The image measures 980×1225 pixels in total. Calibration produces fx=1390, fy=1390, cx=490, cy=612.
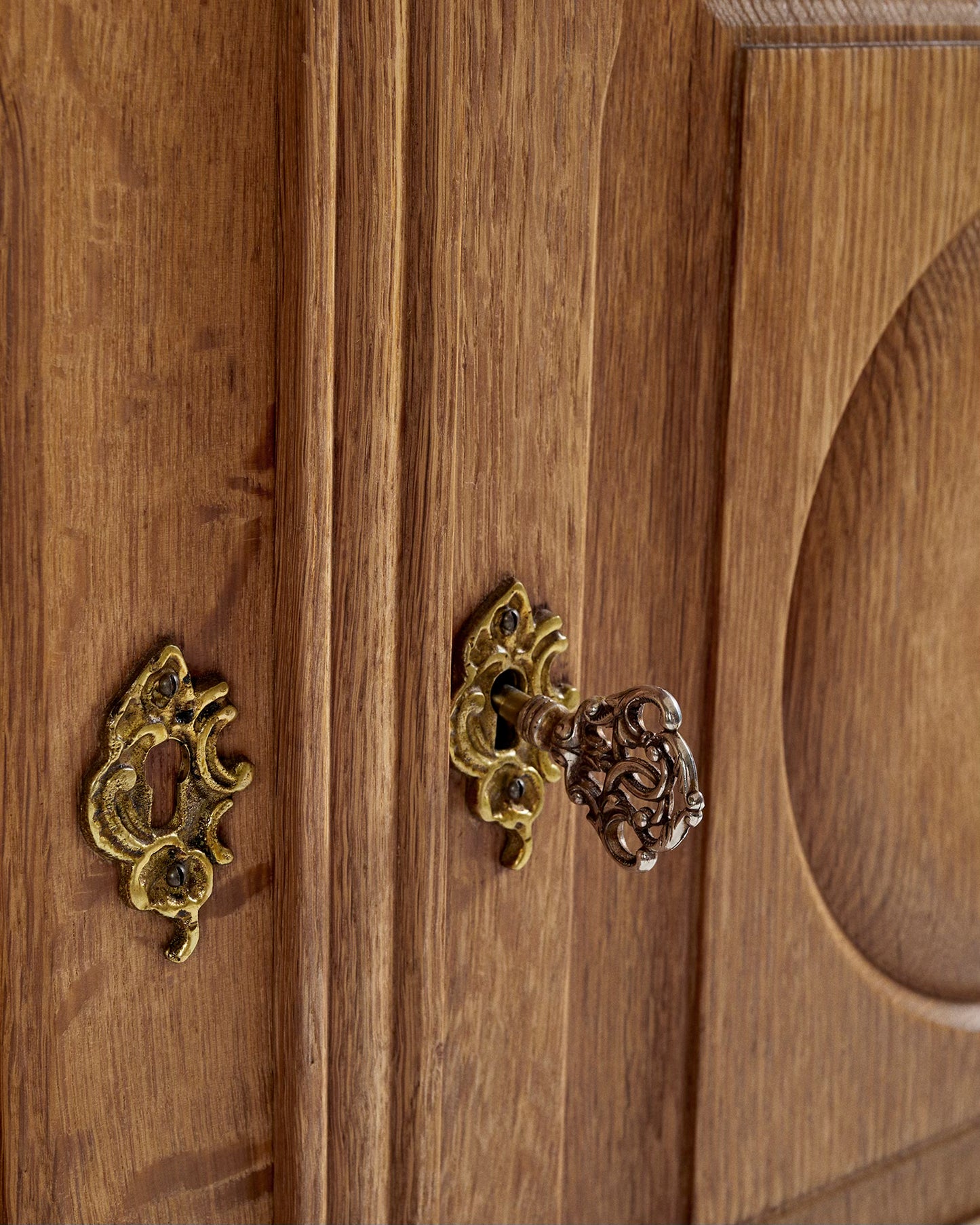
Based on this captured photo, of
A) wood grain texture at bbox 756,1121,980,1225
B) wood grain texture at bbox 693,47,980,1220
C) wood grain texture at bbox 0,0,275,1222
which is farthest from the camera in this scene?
wood grain texture at bbox 756,1121,980,1225

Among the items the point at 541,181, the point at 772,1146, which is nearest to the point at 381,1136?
the point at 772,1146

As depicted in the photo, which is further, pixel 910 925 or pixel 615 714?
pixel 910 925

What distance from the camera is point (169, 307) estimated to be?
1.13 feet

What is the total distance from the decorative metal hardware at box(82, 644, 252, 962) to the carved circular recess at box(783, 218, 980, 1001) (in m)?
0.21

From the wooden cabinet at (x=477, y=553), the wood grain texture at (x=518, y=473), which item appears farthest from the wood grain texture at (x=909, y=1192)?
the wood grain texture at (x=518, y=473)

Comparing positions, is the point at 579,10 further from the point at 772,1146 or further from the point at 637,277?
the point at 772,1146

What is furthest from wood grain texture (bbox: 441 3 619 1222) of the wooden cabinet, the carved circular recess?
the carved circular recess

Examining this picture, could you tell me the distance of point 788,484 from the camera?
0.46m

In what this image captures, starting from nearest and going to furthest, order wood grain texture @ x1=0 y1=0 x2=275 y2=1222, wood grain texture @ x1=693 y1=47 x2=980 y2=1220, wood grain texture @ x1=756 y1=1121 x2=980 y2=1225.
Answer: wood grain texture @ x1=0 y1=0 x2=275 y2=1222 < wood grain texture @ x1=693 y1=47 x2=980 y2=1220 < wood grain texture @ x1=756 y1=1121 x2=980 y2=1225

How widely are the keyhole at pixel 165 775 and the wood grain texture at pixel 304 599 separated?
26 millimetres

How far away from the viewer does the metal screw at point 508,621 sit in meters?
0.41

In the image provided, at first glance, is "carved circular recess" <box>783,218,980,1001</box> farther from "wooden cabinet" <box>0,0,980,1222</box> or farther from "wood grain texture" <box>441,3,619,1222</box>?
"wood grain texture" <box>441,3,619,1222</box>

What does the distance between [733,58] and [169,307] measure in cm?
20

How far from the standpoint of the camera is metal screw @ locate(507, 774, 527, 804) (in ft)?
1.36
